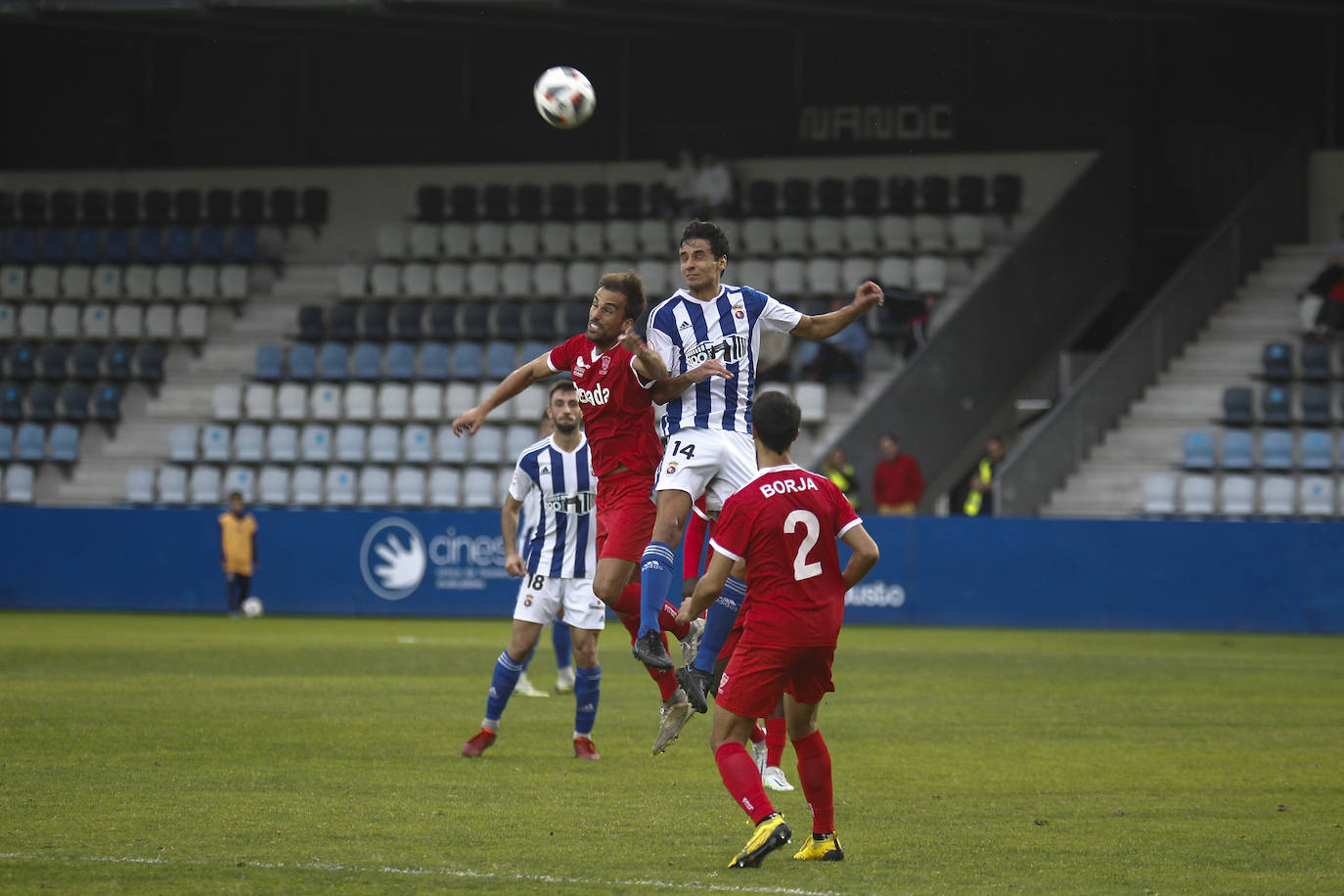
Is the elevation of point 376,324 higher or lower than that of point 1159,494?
higher

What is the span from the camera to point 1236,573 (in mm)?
21406

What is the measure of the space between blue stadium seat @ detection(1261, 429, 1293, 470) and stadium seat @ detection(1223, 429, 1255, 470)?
182 mm

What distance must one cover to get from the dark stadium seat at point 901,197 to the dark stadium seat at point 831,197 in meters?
0.82

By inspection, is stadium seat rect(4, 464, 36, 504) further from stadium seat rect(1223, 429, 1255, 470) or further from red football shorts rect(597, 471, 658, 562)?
red football shorts rect(597, 471, 658, 562)

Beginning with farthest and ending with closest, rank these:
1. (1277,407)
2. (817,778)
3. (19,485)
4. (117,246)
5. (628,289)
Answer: (117,246) → (19,485) → (1277,407) → (628,289) → (817,778)

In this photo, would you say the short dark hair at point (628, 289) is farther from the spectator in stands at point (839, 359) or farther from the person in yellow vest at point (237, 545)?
the spectator in stands at point (839, 359)

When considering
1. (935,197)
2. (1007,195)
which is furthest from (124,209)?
(1007,195)

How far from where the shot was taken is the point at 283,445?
90.6 feet

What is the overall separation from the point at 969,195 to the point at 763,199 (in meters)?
3.45

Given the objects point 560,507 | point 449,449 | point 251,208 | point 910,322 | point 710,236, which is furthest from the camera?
point 251,208

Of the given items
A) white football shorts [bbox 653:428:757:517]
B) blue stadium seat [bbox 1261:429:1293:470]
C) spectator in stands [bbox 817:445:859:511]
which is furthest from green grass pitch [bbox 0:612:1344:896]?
blue stadium seat [bbox 1261:429:1293:470]

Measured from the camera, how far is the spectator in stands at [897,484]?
2350 cm

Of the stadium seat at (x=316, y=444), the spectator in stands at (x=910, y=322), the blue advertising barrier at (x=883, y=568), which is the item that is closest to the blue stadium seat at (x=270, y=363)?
the stadium seat at (x=316, y=444)

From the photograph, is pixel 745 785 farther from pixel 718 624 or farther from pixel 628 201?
pixel 628 201
